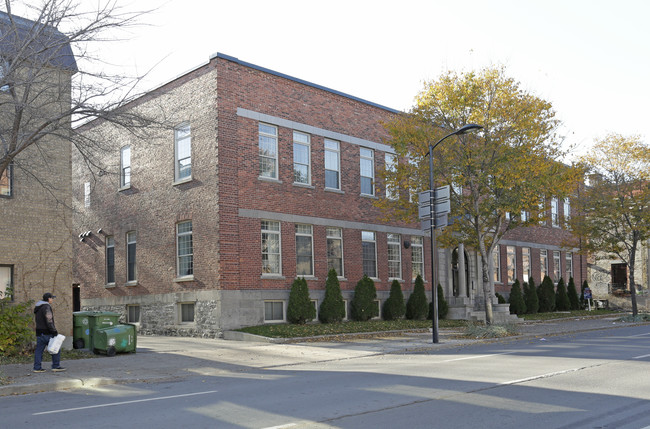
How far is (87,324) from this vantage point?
56.9 feet

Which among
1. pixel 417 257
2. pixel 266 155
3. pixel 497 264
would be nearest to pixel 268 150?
pixel 266 155

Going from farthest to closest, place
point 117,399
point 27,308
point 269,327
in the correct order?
point 269,327 → point 27,308 → point 117,399

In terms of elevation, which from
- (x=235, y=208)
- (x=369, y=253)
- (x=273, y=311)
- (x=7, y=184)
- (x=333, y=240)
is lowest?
(x=273, y=311)

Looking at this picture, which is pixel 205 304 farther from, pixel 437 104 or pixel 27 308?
pixel 437 104

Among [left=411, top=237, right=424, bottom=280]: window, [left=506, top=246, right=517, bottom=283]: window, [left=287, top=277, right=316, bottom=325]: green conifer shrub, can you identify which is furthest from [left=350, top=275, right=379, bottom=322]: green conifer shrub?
[left=506, top=246, right=517, bottom=283]: window

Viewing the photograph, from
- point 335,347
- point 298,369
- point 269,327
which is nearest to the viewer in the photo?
point 298,369

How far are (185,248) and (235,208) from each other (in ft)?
9.29

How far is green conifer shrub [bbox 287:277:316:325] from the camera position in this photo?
23.0m

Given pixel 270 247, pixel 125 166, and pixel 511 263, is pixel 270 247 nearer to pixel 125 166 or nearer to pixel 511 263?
pixel 125 166

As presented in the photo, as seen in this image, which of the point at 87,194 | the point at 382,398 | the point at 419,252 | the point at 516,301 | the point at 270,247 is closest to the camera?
the point at 382,398

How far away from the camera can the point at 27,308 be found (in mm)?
17109

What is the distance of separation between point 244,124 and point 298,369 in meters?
11.6

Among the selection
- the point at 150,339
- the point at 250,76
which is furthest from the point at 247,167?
the point at 150,339

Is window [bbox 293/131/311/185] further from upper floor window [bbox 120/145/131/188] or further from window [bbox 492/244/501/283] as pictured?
window [bbox 492/244/501/283]
